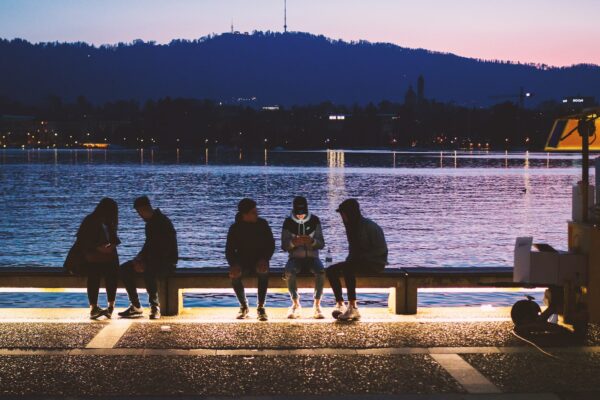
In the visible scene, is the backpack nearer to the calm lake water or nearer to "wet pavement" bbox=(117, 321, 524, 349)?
"wet pavement" bbox=(117, 321, 524, 349)

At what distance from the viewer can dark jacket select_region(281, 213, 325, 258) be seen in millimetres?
11391

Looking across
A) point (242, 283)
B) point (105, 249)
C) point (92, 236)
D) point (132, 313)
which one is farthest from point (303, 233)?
point (92, 236)

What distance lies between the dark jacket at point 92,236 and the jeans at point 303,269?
208 centimetres

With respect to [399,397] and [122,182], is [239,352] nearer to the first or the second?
[399,397]

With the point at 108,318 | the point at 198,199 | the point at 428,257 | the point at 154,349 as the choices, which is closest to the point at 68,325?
the point at 108,318

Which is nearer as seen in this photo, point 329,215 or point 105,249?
point 105,249

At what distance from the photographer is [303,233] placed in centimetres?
1161

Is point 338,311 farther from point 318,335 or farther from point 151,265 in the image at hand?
point 151,265

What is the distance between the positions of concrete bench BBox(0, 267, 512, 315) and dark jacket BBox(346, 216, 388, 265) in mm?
206

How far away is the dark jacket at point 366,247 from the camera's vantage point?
11234 mm

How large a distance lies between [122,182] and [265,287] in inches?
2888

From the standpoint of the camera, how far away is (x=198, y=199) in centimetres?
5750

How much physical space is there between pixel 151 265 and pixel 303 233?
6.19 ft

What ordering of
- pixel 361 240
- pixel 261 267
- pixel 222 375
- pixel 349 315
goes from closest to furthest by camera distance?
pixel 222 375 < pixel 349 315 < pixel 261 267 < pixel 361 240
